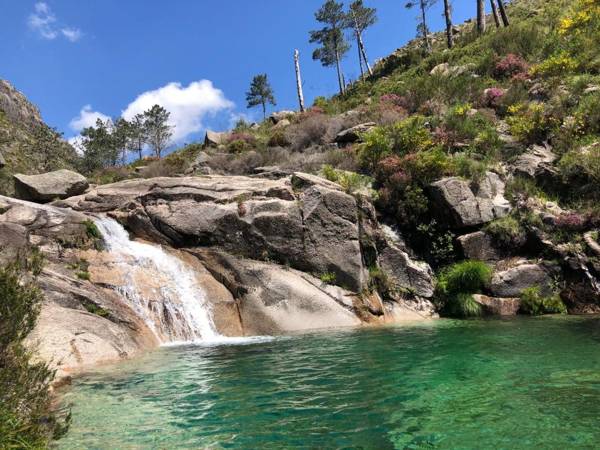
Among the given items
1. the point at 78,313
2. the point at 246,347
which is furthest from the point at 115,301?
the point at 246,347

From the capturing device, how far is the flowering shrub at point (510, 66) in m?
31.6

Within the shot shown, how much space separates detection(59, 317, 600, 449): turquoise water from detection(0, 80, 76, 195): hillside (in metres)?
29.1

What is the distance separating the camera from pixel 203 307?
15.4 m

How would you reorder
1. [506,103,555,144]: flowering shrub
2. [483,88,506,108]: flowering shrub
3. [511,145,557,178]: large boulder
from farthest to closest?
1. [483,88,506,108]: flowering shrub
2. [506,103,555,144]: flowering shrub
3. [511,145,557,178]: large boulder

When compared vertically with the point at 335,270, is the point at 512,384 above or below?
below

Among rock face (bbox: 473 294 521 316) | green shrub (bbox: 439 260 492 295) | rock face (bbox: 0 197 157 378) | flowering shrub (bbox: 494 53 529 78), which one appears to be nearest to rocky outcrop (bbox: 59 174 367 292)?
rock face (bbox: 0 197 157 378)

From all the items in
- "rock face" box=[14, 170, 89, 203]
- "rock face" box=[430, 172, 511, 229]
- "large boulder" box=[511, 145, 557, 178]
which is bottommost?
"rock face" box=[430, 172, 511, 229]

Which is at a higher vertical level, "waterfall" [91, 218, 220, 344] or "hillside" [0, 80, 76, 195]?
"hillside" [0, 80, 76, 195]

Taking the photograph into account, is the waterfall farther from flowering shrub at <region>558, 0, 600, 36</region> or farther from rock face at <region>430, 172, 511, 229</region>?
flowering shrub at <region>558, 0, 600, 36</region>

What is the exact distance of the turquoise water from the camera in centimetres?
548

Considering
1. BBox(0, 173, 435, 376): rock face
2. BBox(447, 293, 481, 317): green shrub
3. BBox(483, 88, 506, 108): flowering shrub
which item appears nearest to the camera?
BBox(0, 173, 435, 376): rock face

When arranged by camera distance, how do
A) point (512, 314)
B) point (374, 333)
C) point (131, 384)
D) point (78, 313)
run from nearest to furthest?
point (131, 384), point (78, 313), point (374, 333), point (512, 314)

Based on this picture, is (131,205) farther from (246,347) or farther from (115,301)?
(246,347)

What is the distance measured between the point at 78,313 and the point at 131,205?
749cm
